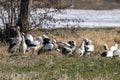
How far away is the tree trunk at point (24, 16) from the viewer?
2014cm

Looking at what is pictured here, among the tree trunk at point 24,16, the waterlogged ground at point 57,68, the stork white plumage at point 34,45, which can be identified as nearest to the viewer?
the waterlogged ground at point 57,68

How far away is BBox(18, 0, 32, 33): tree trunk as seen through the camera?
66.1ft

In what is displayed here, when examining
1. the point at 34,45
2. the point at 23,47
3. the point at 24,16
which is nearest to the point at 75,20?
the point at 24,16

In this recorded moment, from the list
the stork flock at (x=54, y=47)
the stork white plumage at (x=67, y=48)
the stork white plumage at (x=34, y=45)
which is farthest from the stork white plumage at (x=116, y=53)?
the stork white plumage at (x=34, y=45)

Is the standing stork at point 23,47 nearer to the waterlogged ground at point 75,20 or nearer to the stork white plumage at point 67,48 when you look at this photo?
the stork white plumage at point 67,48

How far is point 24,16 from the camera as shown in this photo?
2031 centimetres

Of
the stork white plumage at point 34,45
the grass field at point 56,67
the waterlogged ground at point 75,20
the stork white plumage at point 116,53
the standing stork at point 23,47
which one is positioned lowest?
the waterlogged ground at point 75,20

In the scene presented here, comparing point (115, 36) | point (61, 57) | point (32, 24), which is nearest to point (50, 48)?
point (61, 57)

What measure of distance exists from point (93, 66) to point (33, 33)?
25.2ft

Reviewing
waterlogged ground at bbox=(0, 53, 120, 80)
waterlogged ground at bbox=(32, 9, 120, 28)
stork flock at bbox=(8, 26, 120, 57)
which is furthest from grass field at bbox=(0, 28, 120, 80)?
waterlogged ground at bbox=(32, 9, 120, 28)

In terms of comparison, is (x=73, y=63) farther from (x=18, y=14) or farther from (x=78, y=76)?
(x=18, y=14)

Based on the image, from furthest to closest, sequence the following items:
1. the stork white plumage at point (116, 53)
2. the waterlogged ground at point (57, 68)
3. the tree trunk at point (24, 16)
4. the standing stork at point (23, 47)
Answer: the tree trunk at point (24, 16) → the stork white plumage at point (116, 53) → the standing stork at point (23, 47) → the waterlogged ground at point (57, 68)

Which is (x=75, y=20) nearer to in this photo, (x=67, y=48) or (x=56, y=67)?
(x=67, y=48)

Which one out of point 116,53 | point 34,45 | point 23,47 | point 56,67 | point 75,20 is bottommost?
point 75,20
